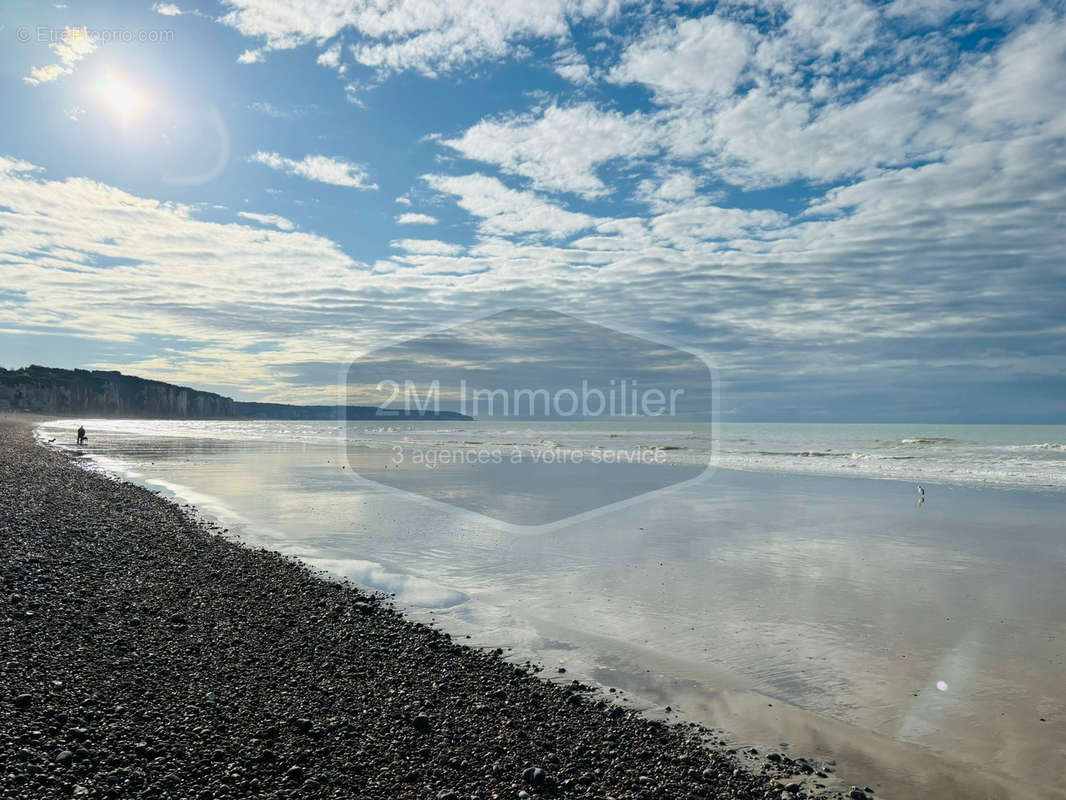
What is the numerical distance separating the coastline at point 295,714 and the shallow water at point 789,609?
0.89 m

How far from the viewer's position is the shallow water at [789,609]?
638 cm

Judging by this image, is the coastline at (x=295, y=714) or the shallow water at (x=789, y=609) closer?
the coastline at (x=295, y=714)

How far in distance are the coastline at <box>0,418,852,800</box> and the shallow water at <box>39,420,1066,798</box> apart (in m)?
0.89

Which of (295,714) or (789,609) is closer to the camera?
(295,714)

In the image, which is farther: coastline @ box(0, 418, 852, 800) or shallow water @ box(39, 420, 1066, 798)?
shallow water @ box(39, 420, 1066, 798)

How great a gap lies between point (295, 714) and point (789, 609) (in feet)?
25.3

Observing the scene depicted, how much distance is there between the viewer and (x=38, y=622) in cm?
828

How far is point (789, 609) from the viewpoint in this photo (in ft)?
33.9

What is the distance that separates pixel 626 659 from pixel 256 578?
6.87 m

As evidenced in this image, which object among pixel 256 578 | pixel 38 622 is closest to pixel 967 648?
pixel 256 578

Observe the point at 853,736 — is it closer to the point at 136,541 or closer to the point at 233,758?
the point at 233,758

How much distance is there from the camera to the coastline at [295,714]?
5160 millimetres

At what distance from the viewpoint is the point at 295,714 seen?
6.24 metres

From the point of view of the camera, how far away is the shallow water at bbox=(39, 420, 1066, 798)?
6.38 m
